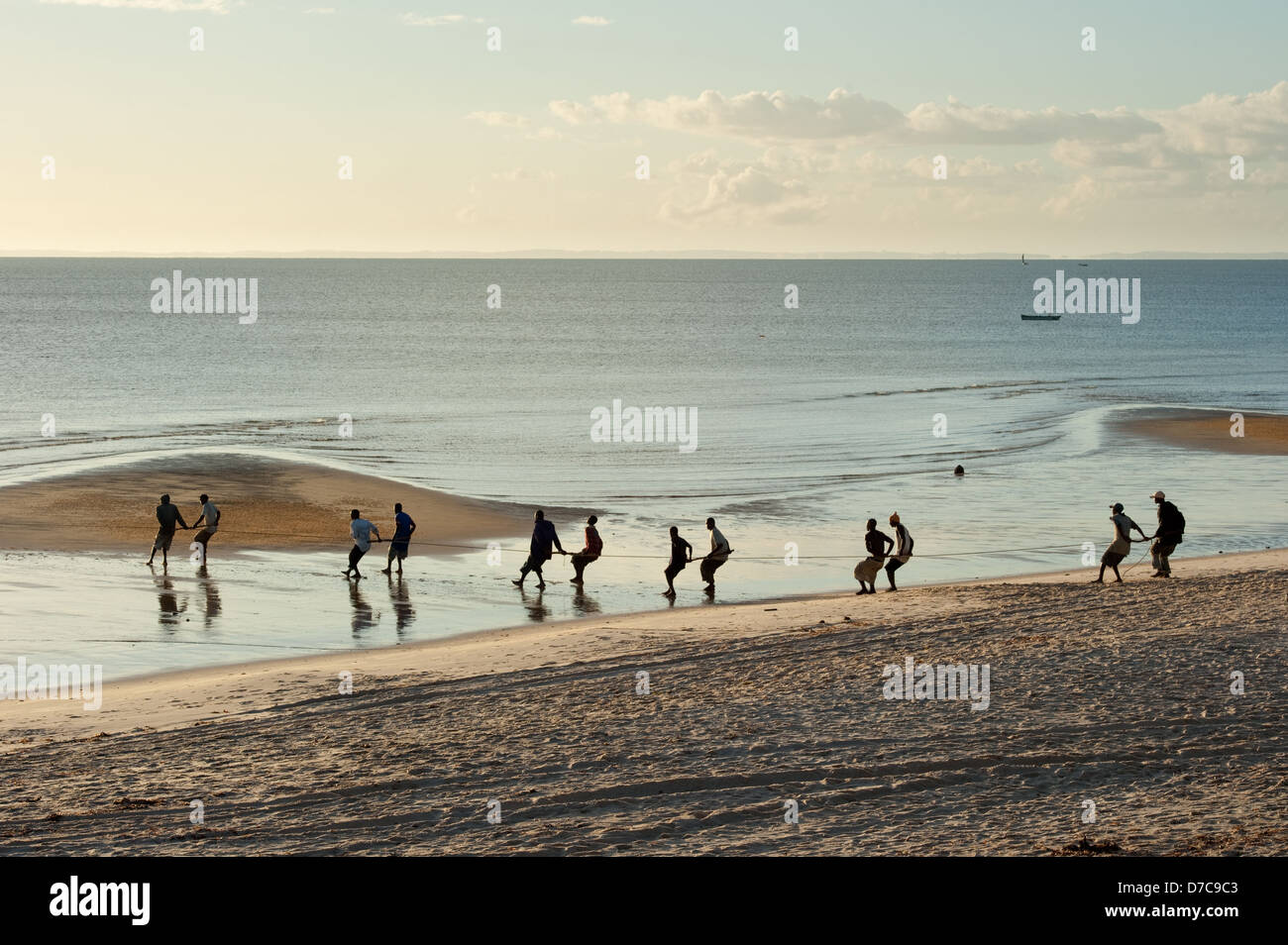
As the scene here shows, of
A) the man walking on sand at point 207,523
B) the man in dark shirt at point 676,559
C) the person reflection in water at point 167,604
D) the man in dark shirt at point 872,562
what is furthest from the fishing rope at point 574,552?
the man in dark shirt at point 872,562

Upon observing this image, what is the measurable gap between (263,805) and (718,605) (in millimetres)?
11767

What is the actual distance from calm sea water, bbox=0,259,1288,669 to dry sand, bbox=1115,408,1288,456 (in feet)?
4.96

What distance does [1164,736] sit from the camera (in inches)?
444

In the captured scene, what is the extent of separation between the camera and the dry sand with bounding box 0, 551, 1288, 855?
9.30m

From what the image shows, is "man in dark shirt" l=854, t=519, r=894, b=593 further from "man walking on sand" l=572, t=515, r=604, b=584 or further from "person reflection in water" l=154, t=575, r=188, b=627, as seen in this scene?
"person reflection in water" l=154, t=575, r=188, b=627

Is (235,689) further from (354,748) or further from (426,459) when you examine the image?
(426,459)

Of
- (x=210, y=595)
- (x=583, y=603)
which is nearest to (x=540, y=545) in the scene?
(x=583, y=603)

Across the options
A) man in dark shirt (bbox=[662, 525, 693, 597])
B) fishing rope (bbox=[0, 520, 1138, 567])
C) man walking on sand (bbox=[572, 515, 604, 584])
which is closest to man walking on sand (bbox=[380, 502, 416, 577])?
fishing rope (bbox=[0, 520, 1138, 567])

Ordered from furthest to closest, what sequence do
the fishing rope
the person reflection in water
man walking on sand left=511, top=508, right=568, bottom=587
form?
the fishing rope → man walking on sand left=511, top=508, right=568, bottom=587 → the person reflection in water

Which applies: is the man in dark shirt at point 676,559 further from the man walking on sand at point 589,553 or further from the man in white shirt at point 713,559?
the man walking on sand at point 589,553

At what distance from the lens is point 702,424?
5431cm

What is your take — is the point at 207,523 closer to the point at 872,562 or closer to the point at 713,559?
the point at 713,559

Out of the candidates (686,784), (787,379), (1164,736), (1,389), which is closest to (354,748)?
(686,784)

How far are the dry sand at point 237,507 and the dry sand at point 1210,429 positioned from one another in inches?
1025
